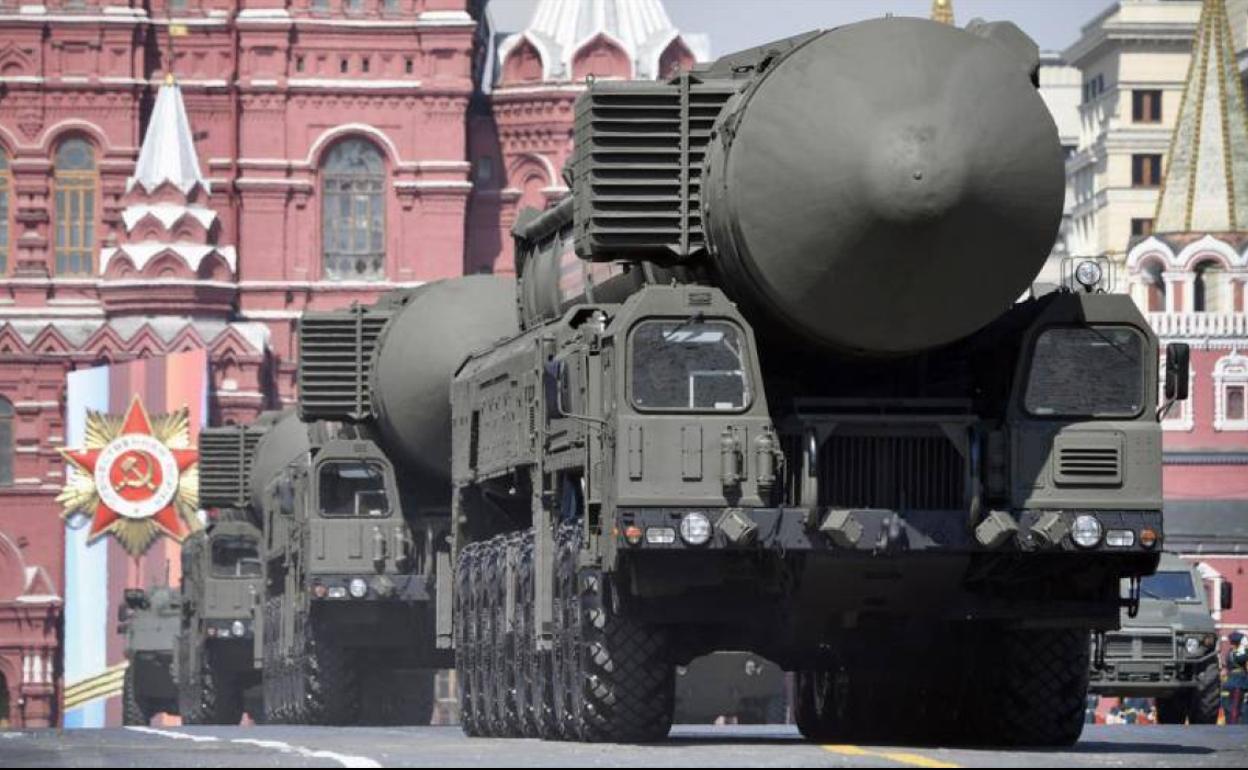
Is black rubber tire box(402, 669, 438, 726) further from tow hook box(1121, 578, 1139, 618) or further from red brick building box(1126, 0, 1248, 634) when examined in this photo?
red brick building box(1126, 0, 1248, 634)

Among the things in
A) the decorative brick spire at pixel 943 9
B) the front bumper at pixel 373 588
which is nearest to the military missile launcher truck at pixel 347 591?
the front bumper at pixel 373 588

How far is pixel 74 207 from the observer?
316 feet

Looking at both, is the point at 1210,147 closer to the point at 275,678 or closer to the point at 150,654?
the point at 150,654

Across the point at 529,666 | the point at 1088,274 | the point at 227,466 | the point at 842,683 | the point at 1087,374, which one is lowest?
the point at 842,683

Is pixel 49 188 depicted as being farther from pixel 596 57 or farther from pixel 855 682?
pixel 855 682

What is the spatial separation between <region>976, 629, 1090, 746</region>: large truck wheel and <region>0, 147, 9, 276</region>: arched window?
73402 mm

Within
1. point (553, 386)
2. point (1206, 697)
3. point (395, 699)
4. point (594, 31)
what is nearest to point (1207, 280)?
point (594, 31)

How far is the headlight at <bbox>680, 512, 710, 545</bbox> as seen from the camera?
2339 cm

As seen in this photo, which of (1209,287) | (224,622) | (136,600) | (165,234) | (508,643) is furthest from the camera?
(1209,287)

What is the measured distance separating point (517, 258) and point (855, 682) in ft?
23.9

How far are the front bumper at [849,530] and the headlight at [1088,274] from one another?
159 cm

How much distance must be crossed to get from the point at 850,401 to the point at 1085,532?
Answer: 1.72m

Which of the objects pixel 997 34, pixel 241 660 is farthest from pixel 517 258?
pixel 241 660

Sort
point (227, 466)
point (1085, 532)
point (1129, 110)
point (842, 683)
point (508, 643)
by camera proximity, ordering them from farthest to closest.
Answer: point (1129, 110) < point (227, 466) < point (508, 643) < point (842, 683) < point (1085, 532)
